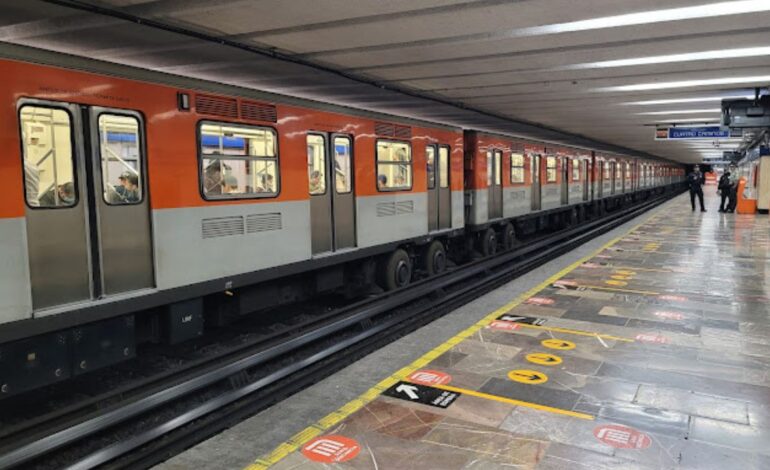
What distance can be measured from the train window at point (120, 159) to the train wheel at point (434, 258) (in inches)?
260

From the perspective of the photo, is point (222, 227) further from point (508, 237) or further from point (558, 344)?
point (508, 237)

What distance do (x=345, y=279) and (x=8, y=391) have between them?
17.8 feet

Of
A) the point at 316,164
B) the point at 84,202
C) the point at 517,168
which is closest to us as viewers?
the point at 84,202

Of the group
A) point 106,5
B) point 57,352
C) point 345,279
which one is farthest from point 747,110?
point 57,352

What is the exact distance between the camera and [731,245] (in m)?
14.5

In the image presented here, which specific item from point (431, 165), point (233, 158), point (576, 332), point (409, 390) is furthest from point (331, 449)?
point (431, 165)

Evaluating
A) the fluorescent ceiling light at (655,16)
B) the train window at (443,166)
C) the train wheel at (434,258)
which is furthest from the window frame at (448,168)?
the fluorescent ceiling light at (655,16)

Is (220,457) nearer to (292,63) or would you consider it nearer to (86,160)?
(86,160)

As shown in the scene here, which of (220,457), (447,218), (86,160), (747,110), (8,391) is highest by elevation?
(747,110)

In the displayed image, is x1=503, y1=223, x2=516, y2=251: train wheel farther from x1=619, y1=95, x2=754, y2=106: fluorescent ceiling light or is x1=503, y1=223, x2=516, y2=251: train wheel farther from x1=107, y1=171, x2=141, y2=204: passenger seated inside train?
x1=107, y1=171, x2=141, y2=204: passenger seated inside train

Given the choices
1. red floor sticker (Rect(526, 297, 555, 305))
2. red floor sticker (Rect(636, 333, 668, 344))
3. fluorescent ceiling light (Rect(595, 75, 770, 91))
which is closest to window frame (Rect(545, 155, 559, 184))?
fluorescent ceiling light (Rect(595, 75, 770, 91))

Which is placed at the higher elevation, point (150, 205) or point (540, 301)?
point (150, 205)

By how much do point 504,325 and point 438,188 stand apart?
477 centimetres

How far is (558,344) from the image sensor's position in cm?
627
